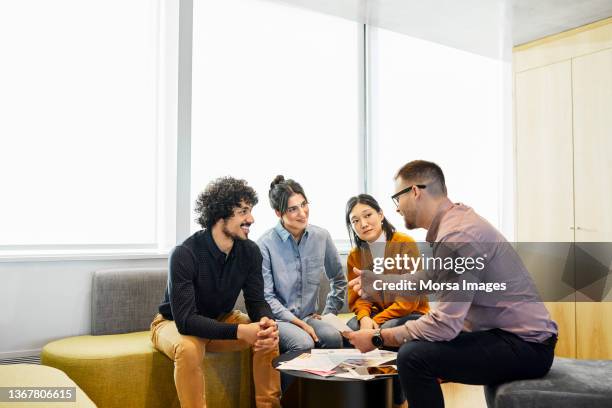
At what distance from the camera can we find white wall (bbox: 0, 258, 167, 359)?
3.09 metres

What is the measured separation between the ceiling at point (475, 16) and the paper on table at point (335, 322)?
2.55 m

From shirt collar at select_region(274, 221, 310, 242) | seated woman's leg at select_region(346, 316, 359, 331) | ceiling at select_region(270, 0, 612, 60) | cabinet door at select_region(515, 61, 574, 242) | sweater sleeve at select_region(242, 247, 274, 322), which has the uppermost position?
ceiling at select_region(270, 0, 612, 60)

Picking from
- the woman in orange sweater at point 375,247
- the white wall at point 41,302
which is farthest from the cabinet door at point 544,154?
the white wall at point 41,302

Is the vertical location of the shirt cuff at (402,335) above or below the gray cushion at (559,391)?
above

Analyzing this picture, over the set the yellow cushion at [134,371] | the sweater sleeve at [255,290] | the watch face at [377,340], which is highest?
the sweater sleeve at [255,290]

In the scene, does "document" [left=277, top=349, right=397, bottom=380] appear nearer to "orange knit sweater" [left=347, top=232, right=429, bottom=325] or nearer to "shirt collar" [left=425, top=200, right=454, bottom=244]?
"orange knit sweater" [left=347, top=232, right=429, bottom=325]

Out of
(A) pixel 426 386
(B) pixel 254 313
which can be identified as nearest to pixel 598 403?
(A) pixel 426 386

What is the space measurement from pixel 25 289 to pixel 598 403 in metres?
2.92

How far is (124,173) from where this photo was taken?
11.9ft

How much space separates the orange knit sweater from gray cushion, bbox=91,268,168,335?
1.18m

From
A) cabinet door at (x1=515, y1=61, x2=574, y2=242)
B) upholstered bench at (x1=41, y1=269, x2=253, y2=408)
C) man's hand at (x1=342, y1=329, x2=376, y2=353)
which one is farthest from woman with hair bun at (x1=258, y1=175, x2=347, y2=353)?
cabinet door at (x1=515, y1=61, x2=574, y2=242)

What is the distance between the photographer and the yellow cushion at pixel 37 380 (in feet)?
6.51

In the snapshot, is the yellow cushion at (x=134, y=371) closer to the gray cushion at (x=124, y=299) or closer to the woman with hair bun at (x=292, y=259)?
the gray cushion at (x=124, y=299)

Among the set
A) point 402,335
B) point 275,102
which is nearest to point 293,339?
point 402,335
